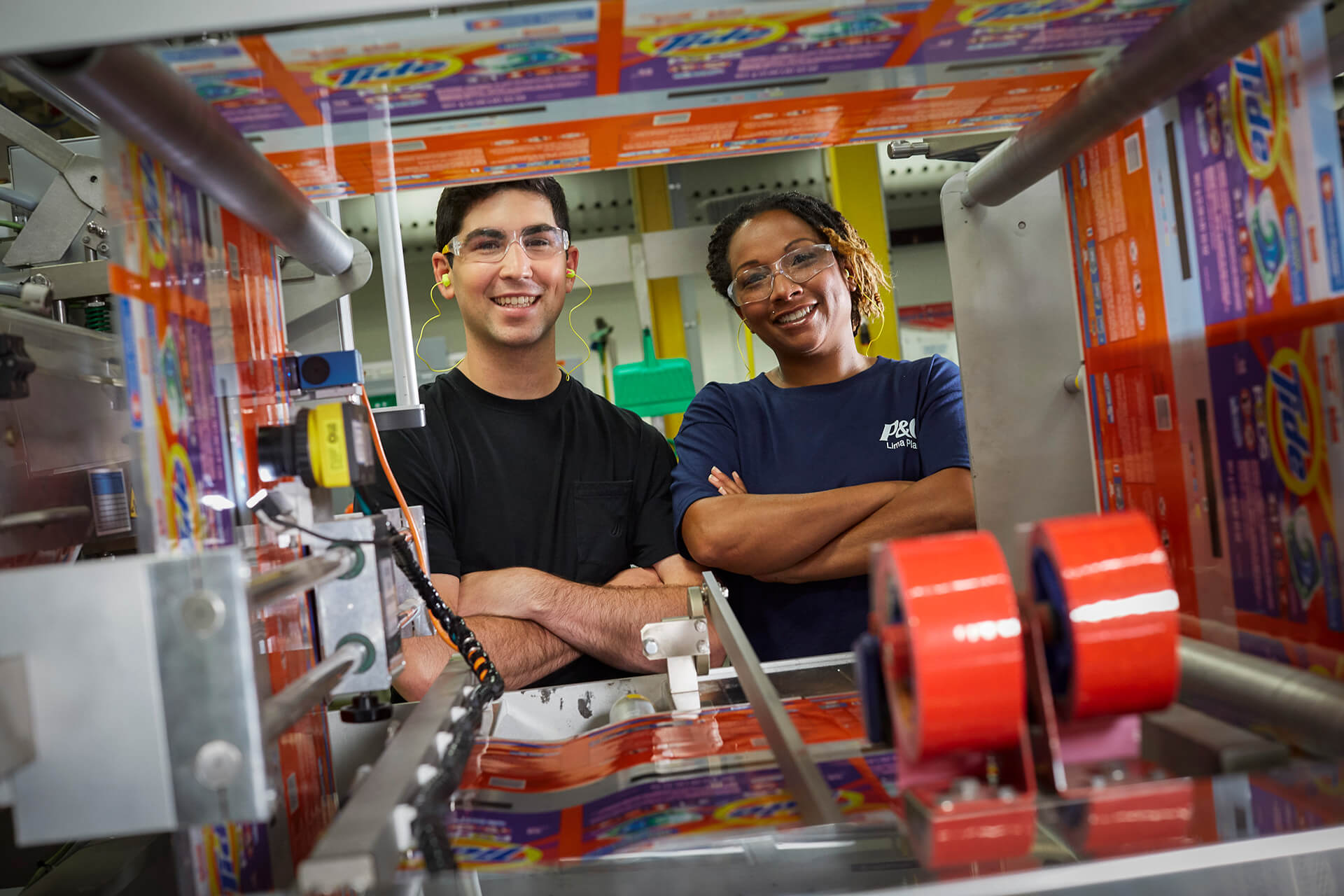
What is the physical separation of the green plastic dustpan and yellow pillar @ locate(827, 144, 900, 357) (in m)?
1.33

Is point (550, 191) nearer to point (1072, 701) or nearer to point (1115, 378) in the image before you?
point (1115, 378)

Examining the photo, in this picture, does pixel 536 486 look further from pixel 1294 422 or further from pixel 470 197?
pixel 1294 422

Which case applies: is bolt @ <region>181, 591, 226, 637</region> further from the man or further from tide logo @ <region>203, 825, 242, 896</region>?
the man

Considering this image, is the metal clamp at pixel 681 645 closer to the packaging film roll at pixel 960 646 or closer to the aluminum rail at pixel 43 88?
the packaging film roll at pixel 960 646

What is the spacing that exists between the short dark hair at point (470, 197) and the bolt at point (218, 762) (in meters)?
1.81

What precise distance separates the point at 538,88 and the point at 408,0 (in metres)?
0.33

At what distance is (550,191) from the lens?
2516mm

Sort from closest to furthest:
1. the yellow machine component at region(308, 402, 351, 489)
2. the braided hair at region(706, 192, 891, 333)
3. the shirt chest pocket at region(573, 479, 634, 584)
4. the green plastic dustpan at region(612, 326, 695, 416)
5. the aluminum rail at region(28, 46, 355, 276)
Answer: the aluminum rail at region(28, 46, 355, 276), the yellow machine component at region(308, 402, 351, 489), the shirt chest pocket at region(573, 479, 634, 584), the braided hair at region(706, 192, 891, 333), the green plastic dustpan at region(612, 326, 695, 416)

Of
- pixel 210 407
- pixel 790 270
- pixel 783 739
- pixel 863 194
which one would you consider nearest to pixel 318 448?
pixel 210 407

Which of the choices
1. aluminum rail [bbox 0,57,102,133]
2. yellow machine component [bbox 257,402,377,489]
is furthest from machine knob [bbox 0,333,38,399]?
yellow machine component [bbox 257,402,377,489]

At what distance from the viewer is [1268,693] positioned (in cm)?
99

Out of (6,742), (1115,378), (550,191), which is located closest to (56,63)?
(6,742)

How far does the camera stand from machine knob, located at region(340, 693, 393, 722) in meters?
1.27

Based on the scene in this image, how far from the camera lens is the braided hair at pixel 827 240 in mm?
2469
